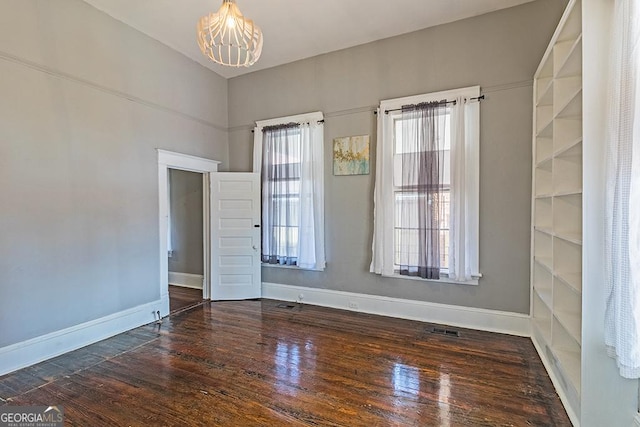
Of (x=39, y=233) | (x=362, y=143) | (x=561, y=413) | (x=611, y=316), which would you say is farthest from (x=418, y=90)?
(x=39, y=233)

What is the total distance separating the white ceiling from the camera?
346cm

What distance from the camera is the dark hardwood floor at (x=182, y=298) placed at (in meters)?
4.61

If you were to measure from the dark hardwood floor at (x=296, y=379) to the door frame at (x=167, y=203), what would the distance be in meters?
0.72

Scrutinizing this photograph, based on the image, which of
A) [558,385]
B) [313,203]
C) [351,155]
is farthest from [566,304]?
[313,203]

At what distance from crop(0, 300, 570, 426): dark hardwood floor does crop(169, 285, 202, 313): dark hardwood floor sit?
797 millimetres

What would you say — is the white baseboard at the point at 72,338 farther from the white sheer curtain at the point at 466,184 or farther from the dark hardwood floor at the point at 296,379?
the white sheer curtain at the point at 466,184

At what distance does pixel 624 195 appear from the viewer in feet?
Result: 5.21

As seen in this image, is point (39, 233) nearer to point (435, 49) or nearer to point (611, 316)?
point (611, 316)

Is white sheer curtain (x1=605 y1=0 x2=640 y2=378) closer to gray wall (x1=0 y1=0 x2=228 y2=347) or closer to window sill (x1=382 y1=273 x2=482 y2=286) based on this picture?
window sill (x1=382 y1=273 x2=482 y2=286)

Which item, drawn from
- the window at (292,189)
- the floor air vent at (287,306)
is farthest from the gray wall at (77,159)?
the floor air vent at (287,306)

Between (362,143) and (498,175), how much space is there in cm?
175

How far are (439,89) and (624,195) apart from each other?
2.70 metres

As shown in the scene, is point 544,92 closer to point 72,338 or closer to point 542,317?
point 542,317

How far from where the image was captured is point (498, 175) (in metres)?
3.60
